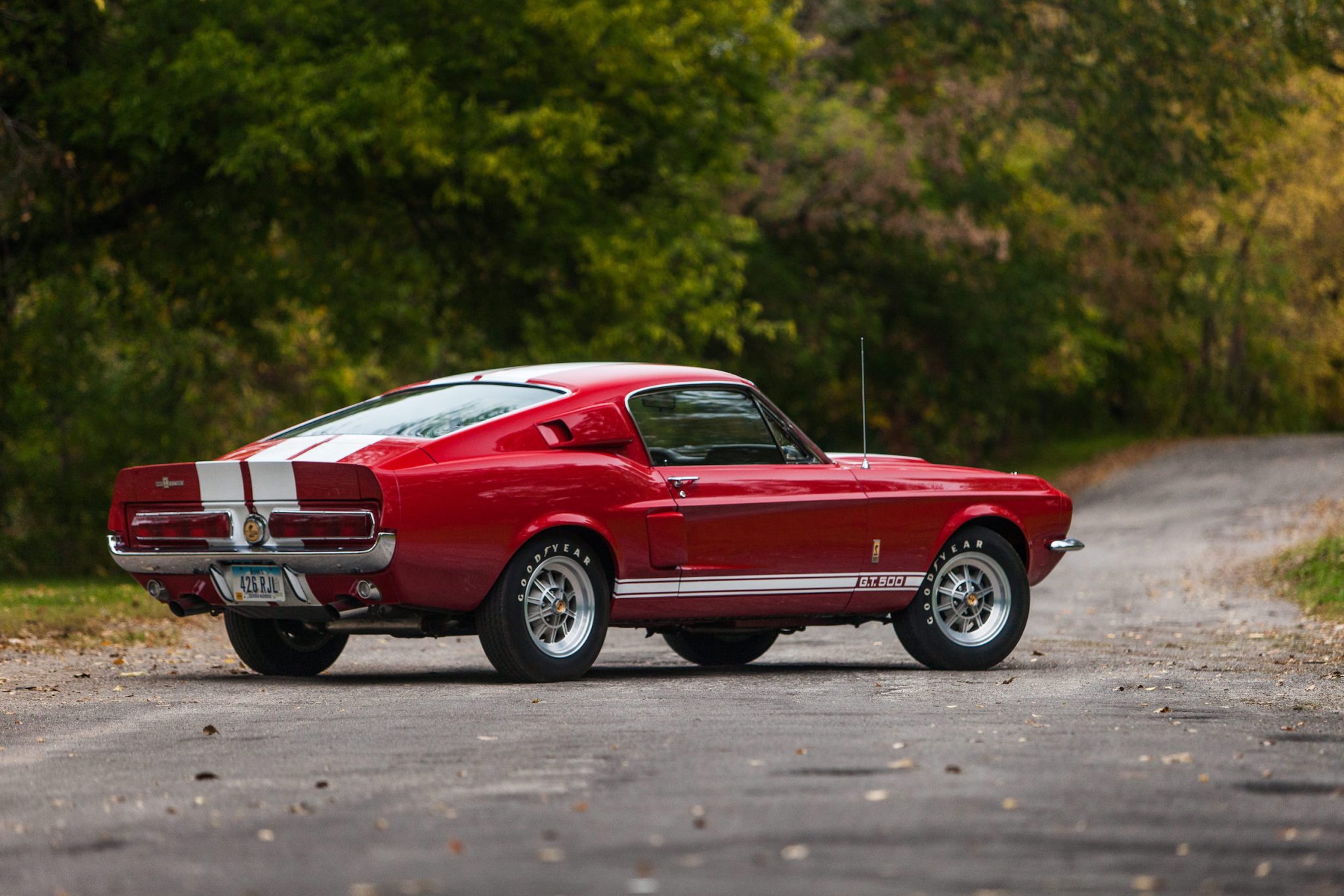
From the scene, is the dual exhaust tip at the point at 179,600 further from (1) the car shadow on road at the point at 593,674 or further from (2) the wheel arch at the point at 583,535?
(2) the wheel arch at the point at 583,535

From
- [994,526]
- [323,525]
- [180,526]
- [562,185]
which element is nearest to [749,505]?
[994,526]

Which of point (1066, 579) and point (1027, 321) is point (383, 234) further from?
point (1027, 321)

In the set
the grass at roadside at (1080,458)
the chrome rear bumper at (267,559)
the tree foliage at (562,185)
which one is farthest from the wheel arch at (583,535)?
the grass at roadside at (1080,458)

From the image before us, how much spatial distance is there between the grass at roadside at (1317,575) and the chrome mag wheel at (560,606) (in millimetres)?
8273

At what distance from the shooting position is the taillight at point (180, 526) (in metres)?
9.43

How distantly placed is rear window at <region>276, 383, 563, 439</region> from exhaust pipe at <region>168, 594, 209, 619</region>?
949 millimetres

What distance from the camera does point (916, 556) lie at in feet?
35.2

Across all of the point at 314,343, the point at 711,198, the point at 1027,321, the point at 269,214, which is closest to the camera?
the point at 269,214

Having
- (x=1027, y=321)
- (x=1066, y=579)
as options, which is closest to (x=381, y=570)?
(x=1066, y=579)

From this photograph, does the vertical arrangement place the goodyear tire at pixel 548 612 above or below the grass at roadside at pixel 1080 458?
above

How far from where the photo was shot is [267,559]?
364 inches

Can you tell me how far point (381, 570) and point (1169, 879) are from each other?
A: 15.9 feet

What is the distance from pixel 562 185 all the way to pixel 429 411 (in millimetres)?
13676

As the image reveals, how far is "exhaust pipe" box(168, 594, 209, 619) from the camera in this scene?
9.73 meters
